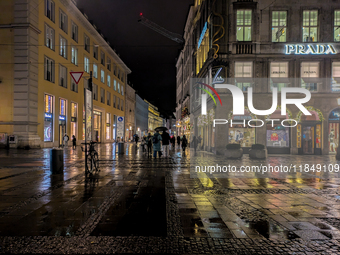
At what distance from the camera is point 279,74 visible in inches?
974

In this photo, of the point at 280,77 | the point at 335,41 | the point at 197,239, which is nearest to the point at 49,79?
the point at 280,77

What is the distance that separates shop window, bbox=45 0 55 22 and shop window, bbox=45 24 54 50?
137 cm

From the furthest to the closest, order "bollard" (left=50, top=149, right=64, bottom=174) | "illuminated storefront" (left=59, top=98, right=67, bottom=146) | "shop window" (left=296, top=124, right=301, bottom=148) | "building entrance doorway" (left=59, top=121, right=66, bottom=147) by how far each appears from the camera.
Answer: "illuminated storefront" (left=59, top=98, right=67, bottom=146) → "building entrance doorway" (left=59, top=121, right=66, bottom=147) → "shop window" (left=296, top=124, right=301, bottom=148) → "bollard" (left=50, top=149, right=64, bottom=174)

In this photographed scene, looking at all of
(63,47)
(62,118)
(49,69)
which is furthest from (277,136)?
(63,47)

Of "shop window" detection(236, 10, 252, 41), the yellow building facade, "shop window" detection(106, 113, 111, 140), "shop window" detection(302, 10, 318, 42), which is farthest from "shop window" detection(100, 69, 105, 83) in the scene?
"shop window" detection(302, 10, 318, 42)

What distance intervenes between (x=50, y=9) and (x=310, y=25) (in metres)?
28.2

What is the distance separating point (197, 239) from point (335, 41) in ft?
85.2

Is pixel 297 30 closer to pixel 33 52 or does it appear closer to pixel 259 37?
pixel 259 37

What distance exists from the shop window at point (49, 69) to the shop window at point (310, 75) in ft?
87.7

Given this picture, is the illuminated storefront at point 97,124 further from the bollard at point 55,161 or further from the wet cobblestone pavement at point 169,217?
the wet cobblestone pavement at point 169,217

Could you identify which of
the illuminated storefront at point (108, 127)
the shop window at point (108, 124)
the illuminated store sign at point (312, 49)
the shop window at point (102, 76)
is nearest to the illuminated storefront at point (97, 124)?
the illuminated storefront at point (108, 127)

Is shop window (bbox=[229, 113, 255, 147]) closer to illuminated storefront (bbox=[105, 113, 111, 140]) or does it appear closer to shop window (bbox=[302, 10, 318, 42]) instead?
shop window (bbox=[302, 10, 318, 42])

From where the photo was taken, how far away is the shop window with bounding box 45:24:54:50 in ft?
106

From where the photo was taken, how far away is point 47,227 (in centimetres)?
501
